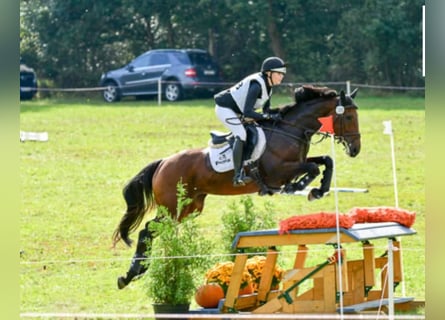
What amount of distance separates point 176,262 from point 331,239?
3.11ft

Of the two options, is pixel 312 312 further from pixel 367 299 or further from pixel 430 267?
pixel 430 267

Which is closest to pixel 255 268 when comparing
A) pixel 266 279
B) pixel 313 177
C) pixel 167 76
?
pixel 266 279

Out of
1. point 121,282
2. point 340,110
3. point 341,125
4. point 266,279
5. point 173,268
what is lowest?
point 121,282

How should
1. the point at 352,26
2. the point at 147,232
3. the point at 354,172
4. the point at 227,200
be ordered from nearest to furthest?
the point at 147,232 < the point at 227,200 < the point at 354,172 < the point at 352,26

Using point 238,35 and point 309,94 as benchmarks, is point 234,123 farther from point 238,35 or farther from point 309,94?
point 238,35

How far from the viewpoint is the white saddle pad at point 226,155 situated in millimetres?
8273

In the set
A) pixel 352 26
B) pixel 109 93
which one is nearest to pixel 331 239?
pixel 109 93

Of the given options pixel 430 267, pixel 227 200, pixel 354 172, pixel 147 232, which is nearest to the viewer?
pixel 430 267

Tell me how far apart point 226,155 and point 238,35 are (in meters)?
15.8

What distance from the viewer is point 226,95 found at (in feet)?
26.7

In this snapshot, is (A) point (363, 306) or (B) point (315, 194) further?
(B) point (315, 194)

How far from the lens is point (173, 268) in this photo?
6199 mm

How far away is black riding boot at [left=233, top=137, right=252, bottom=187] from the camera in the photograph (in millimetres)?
8125

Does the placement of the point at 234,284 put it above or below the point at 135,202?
below
